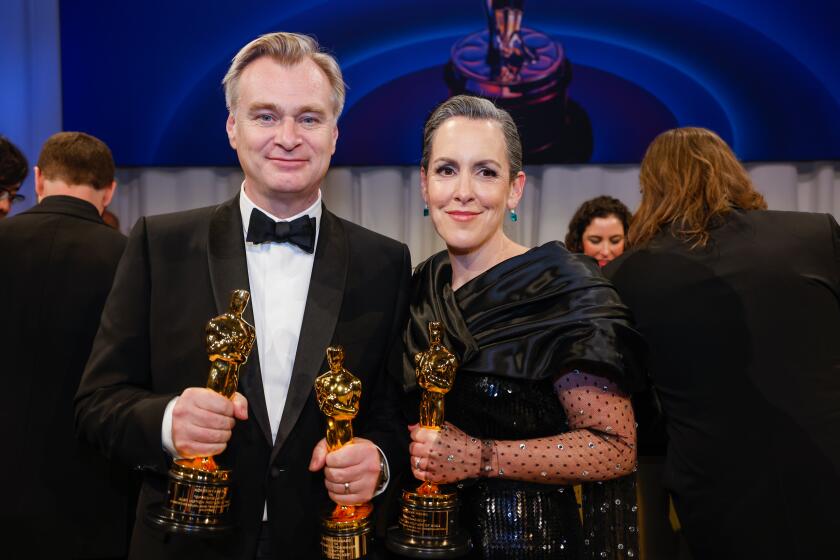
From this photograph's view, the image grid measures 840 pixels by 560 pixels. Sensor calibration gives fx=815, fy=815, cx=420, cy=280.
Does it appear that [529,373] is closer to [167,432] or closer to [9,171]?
[167,432]

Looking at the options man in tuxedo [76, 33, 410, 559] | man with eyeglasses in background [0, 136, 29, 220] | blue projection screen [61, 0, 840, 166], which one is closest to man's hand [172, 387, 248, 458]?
man in tuxedo [76, 33, 410, 559]

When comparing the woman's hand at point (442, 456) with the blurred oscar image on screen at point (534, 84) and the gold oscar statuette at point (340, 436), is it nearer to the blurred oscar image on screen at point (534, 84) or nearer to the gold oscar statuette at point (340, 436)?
the gold oscar statuette at point (340, 436)

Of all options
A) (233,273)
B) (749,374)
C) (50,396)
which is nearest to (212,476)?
(233,273)

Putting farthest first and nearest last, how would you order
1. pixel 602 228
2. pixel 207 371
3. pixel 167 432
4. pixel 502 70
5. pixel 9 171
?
1. pixel 502 70
2. pixel 602 228
3. pixel 9 171
4. pixel 207 371
5. pixel 167 432

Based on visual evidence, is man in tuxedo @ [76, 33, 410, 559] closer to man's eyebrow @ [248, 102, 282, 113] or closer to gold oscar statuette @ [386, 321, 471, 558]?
man's eyebrow @ [248, 102, 282, 113]

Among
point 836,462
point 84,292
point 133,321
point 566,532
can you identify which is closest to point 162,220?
point 133,321

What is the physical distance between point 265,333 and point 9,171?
70.8 inches

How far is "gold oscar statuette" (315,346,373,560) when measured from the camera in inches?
68.0

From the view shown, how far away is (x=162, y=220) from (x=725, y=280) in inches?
68.2

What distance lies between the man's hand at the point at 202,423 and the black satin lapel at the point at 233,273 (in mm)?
182

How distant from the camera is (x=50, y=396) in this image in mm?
2834

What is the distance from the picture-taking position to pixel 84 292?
2.83 metres

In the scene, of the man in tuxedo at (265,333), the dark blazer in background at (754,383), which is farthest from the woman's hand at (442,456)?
the dark blazer in background at (754,383)

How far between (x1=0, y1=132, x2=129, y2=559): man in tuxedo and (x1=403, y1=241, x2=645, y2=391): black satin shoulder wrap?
132 cm
